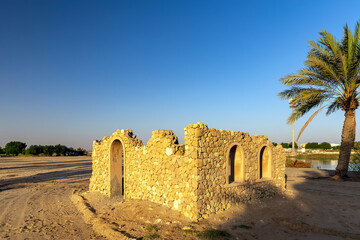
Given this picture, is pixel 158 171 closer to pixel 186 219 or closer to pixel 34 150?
pixel 186 219

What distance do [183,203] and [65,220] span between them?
4025 millimetres

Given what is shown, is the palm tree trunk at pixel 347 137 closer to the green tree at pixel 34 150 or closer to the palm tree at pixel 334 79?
the palm tree at pixel 334 79

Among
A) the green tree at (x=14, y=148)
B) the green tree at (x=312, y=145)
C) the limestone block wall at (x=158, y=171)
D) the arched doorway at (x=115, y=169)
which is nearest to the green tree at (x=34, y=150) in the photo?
the green tree at (x=14, y=148)

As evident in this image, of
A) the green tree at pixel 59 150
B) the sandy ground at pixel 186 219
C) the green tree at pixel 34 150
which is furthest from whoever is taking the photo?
the green tree at pixel 59 150

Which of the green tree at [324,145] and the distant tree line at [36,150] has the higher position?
the distant tree line at [36,150]

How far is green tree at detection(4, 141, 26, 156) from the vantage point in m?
48.0

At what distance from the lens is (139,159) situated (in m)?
9.91

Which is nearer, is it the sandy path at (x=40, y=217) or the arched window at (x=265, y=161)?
the sandy path at (x=40, y=217)

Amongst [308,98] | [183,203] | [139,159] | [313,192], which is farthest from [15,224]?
[308,98]

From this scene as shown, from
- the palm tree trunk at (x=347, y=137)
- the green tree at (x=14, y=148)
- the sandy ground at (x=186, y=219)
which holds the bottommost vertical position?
the sandy ground at (x=186, y=219)

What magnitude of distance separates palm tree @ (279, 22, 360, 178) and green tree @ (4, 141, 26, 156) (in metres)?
52.2

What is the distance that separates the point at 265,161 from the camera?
11367mm

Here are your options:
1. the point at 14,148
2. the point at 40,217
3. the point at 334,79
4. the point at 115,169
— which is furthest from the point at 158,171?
the point at 14,148

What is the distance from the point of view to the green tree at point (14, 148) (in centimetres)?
4803
